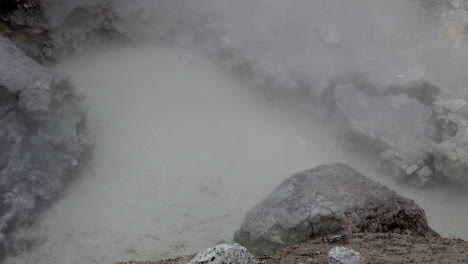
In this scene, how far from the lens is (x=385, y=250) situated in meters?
3.79

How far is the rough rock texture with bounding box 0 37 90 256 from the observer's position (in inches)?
251

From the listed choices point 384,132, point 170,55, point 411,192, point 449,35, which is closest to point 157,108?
point 170,55

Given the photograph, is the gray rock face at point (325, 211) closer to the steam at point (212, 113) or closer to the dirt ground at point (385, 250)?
the dirt ground at point (385, 250)

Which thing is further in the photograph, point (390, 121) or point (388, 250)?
point (390, 121)

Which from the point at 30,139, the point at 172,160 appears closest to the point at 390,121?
the point at 172,160

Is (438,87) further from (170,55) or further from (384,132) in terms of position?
(170,55)

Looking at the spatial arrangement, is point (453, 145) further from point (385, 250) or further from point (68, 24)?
point (68, 24)

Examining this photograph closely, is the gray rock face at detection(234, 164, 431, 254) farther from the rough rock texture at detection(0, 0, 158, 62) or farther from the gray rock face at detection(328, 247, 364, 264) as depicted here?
the rough rock texture at detection(0, 0, 158, 62)

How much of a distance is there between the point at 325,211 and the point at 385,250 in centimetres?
92

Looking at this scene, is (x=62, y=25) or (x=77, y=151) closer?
(x=77, y=151)

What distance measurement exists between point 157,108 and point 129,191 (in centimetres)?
187

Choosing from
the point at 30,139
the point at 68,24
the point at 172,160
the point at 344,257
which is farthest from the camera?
the point at 68,24

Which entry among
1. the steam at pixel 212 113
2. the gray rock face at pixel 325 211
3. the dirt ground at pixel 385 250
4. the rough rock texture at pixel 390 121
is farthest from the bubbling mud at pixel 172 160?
the dirt ground at pixel 385 250

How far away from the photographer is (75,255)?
605 cm
